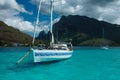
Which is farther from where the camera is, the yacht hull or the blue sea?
the yacht hull

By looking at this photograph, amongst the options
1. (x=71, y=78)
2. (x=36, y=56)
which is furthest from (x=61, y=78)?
(x=36, y=56)

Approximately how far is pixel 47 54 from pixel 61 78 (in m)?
15.0

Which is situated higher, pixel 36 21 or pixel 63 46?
pixel 36 21

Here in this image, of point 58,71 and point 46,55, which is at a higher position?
point 46,55

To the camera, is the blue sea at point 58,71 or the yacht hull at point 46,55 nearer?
the blue sea at point 58,71

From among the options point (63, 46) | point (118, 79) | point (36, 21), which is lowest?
point (118, 79)

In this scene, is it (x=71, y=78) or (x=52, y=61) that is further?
(x=52, y=61)

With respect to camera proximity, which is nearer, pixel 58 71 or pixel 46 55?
pixel 58 71

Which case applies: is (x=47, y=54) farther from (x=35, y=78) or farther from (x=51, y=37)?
(x=35, y=78)

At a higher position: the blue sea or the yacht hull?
the yacht hull

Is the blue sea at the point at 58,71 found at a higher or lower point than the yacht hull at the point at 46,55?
lower

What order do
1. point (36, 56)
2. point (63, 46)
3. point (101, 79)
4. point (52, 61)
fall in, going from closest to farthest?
point (101, 79) < point (36, 56) < point (52, 61) < point (63, 46)

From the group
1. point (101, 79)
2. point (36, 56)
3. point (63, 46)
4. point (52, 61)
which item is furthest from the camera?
point (63, 46)

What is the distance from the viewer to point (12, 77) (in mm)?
26406
